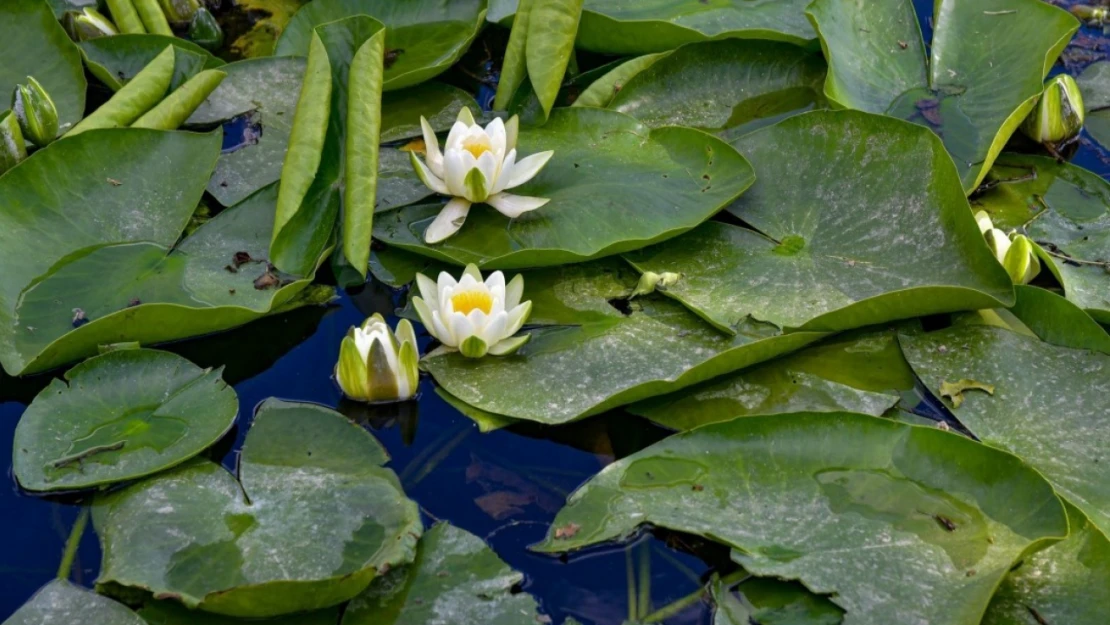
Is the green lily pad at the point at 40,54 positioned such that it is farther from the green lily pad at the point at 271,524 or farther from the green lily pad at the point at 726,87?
the green lily pad at the point at 726,87

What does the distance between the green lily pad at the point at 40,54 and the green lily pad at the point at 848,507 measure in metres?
2.41

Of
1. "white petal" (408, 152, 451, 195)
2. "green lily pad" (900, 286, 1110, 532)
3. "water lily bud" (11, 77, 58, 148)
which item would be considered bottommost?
"green lily pad" (900, 286, 1110, 532)

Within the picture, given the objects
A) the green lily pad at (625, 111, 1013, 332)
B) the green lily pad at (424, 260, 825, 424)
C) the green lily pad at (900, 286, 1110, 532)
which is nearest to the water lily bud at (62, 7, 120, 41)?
the green lily pad at (424, 260, 825, 424)

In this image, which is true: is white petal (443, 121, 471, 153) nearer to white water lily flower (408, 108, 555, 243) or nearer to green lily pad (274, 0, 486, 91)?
white water lily flower (408, 108, 555, 243)

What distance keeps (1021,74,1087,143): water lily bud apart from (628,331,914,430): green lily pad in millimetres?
1231

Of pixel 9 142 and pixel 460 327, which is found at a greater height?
pixel 9 142

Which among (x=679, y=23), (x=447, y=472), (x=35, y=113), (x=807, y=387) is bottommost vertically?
(x=447, y=472)

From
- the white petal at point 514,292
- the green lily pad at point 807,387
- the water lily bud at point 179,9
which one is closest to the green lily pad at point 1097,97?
the green lily pad at point 807,387

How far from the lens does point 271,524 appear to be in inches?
90.0

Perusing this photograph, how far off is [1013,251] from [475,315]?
1580 mm

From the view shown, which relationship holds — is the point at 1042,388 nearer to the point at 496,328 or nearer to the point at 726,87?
the point at 496,328

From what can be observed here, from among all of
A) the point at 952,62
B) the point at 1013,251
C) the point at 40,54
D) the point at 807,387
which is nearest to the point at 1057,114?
the point at 952,62

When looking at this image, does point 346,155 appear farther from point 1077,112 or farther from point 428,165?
point 1077,112

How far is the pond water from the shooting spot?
91.3 inches
